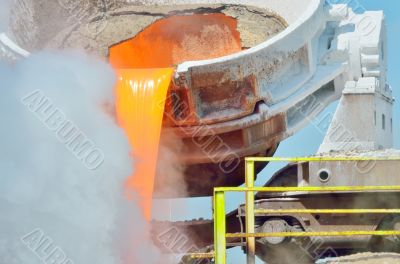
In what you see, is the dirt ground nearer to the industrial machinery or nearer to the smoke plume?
the industrial machinery

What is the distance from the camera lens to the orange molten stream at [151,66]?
6008 millimetres

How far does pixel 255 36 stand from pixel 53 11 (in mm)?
1679

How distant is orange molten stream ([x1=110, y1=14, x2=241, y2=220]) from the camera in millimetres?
6008

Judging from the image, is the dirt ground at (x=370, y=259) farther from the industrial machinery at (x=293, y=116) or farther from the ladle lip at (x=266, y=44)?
the ladle lip at (x=266, y=44)

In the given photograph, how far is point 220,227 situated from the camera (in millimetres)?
5180

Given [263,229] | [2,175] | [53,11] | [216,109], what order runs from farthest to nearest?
[53,11] → [216,109] → [263,229] → [2,175]

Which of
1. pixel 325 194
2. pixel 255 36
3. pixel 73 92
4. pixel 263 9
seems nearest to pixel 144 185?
pixel 73 92

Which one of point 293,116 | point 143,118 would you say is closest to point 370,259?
point 143,118

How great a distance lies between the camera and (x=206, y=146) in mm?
6633

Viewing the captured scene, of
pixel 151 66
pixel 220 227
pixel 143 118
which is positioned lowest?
pixel 220 227

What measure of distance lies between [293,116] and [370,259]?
1.79 metres

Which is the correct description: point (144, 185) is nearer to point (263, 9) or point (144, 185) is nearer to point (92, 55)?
point (92, 55)

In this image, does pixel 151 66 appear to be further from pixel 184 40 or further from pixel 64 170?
pixel 64 170

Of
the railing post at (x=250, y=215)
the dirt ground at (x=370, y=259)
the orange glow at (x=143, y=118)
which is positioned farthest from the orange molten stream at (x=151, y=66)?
the dirt ground at (x=370, y=259)
